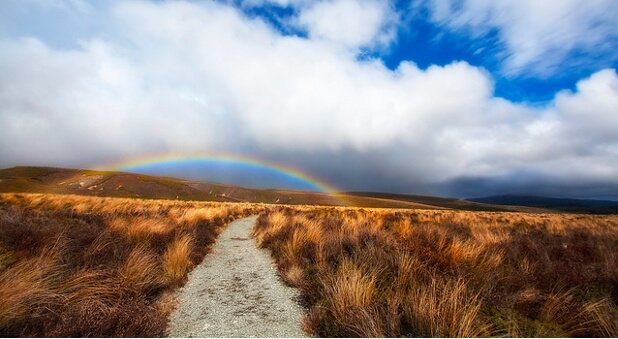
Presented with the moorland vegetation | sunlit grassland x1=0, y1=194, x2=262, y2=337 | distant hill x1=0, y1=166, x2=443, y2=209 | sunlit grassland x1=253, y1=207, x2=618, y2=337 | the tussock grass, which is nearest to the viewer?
sunlit grassland x1=0, y1=194, x2=262, y2=337

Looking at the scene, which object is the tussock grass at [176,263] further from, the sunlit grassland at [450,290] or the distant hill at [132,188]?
the distant hill at [132,188]

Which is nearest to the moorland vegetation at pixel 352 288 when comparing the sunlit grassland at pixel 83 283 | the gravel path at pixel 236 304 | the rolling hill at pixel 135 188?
the sunlit grassland at pixel 83 283

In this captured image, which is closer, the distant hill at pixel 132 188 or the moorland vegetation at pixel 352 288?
the moorland vegetation at pixel 352 288

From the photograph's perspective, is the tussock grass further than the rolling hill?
No

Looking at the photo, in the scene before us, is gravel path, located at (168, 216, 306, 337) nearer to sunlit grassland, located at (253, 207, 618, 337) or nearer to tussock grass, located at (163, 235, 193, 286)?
tussock grass, located at (163, 235, 193, 286)

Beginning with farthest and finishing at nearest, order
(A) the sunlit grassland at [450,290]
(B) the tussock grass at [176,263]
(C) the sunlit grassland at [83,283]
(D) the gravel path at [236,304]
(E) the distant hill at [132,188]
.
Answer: (E) the distant hill at [132,188] < (B) the tussock grass at [176,263] < (D) the gravel path at [236,304] < (A) the sunlit grassland at [450,290] < (C) the sunlit grassland at [83,283]

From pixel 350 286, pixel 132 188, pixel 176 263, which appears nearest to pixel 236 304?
pixel 350 286

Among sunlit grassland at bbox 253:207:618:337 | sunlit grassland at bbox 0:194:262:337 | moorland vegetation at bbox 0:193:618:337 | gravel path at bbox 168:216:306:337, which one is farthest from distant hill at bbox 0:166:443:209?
sunlit grassland at bbox 0:194:262:337

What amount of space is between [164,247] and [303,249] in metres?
4.24

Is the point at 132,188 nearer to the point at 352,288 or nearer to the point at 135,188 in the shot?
the point at 135,188

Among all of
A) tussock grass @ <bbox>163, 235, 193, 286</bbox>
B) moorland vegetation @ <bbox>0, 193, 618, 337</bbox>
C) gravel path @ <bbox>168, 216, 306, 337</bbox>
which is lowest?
gravel path @ <bbox>168, 216, 306, 337</bbox>

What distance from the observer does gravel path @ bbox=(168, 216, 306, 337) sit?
513 centimetres

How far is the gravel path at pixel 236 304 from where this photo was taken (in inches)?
202

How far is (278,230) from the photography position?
1484 centimetres
